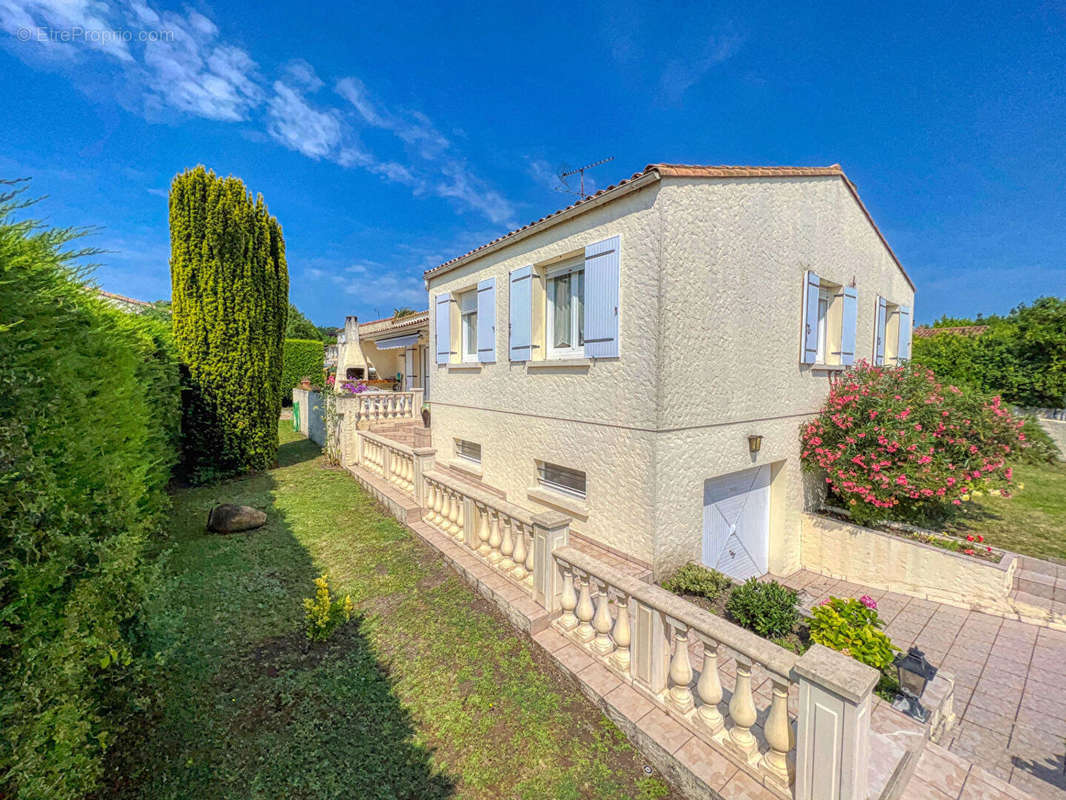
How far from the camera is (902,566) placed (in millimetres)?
8836

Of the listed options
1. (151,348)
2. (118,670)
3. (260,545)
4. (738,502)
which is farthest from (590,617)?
(151,348)

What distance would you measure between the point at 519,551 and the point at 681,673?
104 inches

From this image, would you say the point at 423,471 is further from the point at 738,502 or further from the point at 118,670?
the point at 738,502

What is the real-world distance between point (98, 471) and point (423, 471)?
551 centimetres

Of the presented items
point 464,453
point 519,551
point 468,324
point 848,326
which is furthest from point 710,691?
point 848,326

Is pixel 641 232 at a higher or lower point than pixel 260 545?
higher

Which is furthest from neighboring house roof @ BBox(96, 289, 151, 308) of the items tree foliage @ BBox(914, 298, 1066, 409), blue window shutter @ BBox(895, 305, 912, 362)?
tree foliage @ BBox(914, 298, 1066, 409)

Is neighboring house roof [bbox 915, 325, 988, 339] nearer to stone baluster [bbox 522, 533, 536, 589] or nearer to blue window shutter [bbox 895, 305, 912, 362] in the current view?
blue window shutter [bbox 895, 305, 912, 362]

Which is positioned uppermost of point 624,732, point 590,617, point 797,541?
point 590,617

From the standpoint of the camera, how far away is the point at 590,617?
483 centimetres

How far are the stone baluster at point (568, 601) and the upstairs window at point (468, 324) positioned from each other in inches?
294

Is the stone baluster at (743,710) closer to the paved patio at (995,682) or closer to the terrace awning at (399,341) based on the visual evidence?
the paved patio at (995,682)

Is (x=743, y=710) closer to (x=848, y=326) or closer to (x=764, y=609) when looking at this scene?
(x=764, y=609)

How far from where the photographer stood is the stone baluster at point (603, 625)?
14.8 feet
